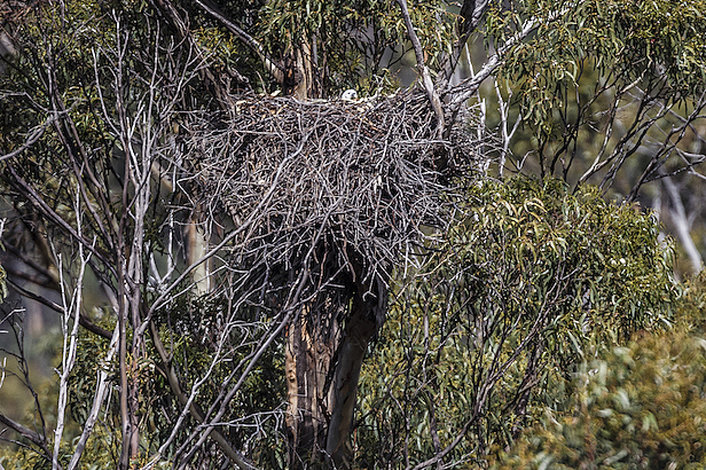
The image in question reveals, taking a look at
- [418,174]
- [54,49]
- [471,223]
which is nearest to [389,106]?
[418,174]

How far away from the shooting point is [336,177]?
15.5 feet

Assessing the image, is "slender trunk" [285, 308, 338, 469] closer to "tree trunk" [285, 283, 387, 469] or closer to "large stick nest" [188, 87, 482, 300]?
"tree trunk" [285, 283, 387, 469]

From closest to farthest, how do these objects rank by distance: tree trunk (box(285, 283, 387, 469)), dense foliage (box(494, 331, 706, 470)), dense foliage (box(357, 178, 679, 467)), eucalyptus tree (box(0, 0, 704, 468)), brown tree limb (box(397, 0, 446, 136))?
dense foliage (box(494, 331, 706, 470))
eucalyptus tree (box(0, 0, 704, 468))
brown tree limb (box(397, 0, 446, 136))
dense foliage (box(357, 178, 679, 467))
tree trunk (box(285, 283, 387, 469))

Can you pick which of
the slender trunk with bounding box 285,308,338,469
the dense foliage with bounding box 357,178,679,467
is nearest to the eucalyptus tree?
the slender trunk with bounding box 285,308,338,469

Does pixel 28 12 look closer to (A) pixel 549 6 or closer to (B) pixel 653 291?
(A) pixel 549 6

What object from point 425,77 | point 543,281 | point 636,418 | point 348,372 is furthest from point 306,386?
point 636,418

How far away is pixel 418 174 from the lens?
15.8 ft

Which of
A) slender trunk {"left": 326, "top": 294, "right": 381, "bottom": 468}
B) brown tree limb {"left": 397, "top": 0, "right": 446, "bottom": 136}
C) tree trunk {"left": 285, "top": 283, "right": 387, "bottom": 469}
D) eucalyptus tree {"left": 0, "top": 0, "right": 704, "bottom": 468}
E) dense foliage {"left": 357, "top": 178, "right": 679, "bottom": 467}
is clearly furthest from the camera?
tree trunk {"left": 285, "top": 283, "right": 387, "bottom": 469}

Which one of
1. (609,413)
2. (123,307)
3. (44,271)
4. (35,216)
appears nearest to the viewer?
(609,413)

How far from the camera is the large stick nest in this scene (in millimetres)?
4609

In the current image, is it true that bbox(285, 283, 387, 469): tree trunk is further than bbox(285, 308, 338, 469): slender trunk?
No

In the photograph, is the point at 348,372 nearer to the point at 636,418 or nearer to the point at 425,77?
the point at 425,77

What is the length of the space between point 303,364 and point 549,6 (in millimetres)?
3005

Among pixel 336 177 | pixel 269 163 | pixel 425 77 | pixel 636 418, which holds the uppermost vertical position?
pixel 425 77
